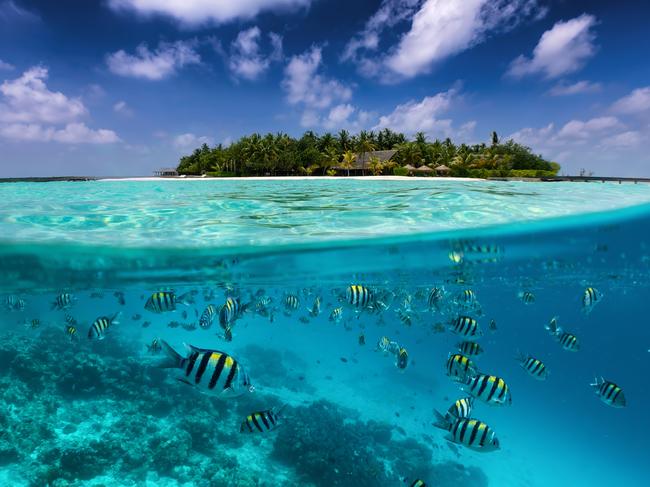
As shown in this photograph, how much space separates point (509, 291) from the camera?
23.7 meters

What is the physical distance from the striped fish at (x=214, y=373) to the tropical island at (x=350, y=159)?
6638cm

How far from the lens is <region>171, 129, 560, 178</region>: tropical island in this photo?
2837 inches

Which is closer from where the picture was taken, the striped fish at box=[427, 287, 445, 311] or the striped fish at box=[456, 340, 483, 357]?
the striped fish at box=[456, 340, 483, 357]

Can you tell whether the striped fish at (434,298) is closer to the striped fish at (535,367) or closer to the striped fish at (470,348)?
the striped fish at (470,348)

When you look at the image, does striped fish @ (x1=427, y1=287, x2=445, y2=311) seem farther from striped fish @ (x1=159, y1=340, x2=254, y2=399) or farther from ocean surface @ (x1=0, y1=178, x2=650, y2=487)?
striped fish @ (x1=159, y1=340, x2=254, y2=399)

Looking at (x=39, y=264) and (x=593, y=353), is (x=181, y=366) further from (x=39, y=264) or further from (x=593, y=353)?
(x=593, y=353)

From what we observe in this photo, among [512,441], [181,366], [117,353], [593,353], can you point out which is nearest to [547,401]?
[512,441]

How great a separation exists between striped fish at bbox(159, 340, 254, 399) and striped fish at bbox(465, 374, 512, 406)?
3225 millimetres

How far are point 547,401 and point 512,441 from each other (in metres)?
18.6

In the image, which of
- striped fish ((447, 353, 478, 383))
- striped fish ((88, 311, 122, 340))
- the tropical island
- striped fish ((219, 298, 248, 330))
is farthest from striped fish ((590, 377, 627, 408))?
the tropical island

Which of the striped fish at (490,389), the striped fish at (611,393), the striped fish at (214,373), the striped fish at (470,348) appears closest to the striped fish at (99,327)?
the striped fish at (214,373)

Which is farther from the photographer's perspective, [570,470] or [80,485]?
[570,470]

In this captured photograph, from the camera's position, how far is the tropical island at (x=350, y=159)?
72.1m

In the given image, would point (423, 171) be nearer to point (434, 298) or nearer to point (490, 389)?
point (434, 298)
